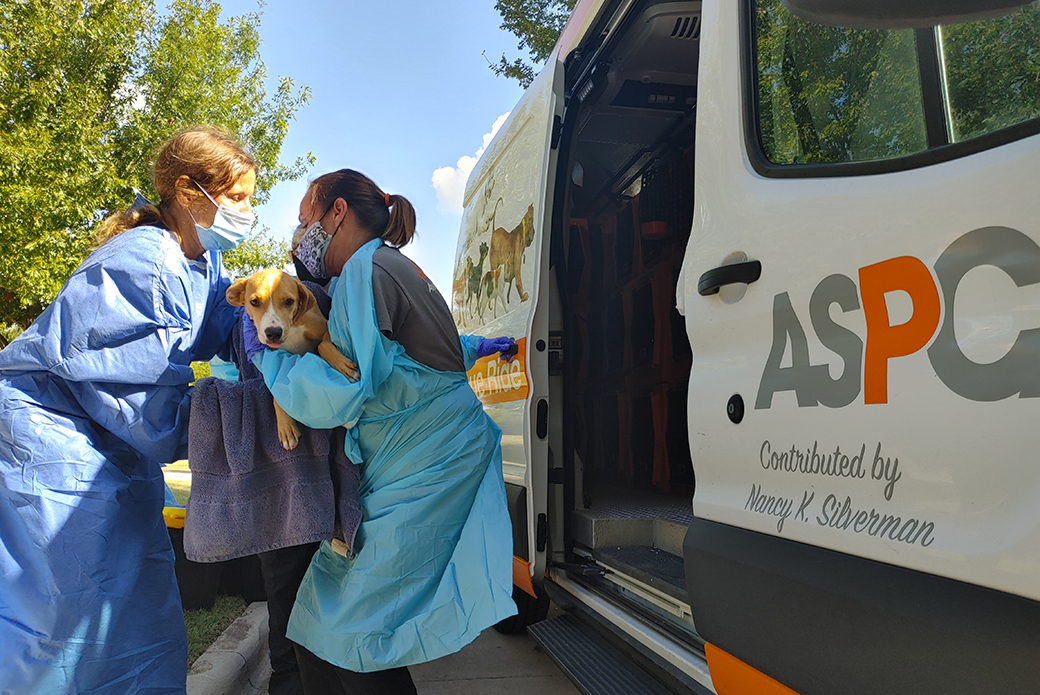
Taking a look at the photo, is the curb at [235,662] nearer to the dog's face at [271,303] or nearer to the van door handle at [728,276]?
the dog's face at [271,303]

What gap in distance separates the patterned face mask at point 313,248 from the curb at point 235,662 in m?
1.73

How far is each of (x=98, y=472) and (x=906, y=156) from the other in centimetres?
209

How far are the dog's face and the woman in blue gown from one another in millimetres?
153

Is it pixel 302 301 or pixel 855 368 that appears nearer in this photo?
pixel 855 368

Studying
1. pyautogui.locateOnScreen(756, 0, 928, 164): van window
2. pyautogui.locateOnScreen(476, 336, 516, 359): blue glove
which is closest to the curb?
pyautogui.locateOnScreen(476, 336, 516, 359): blue glove

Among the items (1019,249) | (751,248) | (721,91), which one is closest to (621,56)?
(721,91)

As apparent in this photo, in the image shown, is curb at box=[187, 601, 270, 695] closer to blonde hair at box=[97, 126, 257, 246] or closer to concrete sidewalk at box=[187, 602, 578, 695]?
concrete sidewalk at box=[187, 602, 578, 695]

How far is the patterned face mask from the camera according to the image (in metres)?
2.32

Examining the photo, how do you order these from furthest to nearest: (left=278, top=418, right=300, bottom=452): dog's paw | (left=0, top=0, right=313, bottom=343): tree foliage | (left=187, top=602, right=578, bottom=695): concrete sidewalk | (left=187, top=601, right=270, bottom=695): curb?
(left=0, top=0, right=313, bottom=343): tree foliage < (left=187, top=602, right=578, bottom=695): concrete sidewalk < (left=187, top=601, right=270, bottom=695): curb < (left=278, top=418, right=300, bottom=452): dog's paw

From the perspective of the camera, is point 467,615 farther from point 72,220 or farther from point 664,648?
point 72,220

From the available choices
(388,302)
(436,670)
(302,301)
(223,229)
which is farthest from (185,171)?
(436,670)

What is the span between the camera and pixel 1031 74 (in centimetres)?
112

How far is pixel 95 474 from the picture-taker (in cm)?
186

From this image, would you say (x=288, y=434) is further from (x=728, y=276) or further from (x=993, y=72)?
(x=993, y=72)
